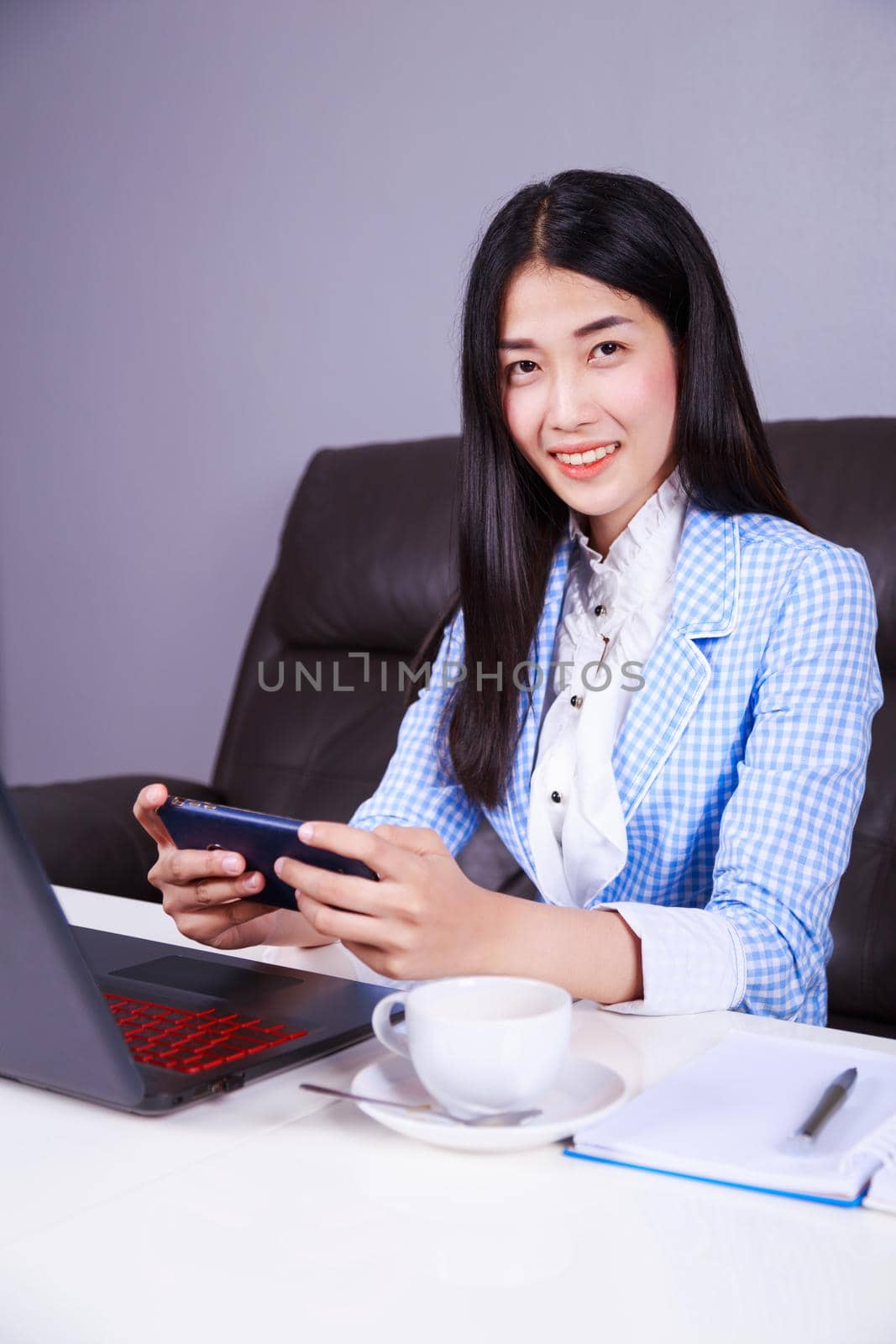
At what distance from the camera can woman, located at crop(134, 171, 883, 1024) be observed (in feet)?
3.40

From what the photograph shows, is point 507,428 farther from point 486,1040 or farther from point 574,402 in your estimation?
point 486,1040

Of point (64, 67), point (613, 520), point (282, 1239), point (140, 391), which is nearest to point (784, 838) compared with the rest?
point (613, 520)

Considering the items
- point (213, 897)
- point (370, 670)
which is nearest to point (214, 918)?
point (213, 897)

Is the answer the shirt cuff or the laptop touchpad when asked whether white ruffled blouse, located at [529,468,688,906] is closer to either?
the shirt cuff

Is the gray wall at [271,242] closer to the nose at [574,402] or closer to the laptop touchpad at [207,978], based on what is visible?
the nose at [574,402]

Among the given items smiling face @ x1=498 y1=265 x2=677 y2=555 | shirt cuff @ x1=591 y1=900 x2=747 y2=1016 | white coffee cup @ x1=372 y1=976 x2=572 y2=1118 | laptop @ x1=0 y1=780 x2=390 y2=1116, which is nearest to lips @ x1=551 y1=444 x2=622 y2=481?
smiling face @ x1=498 y1=265 x2=677 y2=555

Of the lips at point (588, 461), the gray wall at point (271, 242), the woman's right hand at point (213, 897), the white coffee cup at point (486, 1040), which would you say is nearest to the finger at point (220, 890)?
the woman's right hand at point (213, 897)

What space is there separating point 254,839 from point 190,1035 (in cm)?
12

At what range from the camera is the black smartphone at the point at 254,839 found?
749mm

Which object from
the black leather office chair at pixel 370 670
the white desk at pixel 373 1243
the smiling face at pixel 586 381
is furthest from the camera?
the black leather office chair at pixel 370 670

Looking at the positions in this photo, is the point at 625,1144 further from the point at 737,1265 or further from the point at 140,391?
the point at 140,391

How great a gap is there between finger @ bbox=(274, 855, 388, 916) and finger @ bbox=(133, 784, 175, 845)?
11 centimetres

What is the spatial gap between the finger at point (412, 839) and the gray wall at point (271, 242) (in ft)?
4.49

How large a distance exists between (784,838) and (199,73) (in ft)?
6.86
